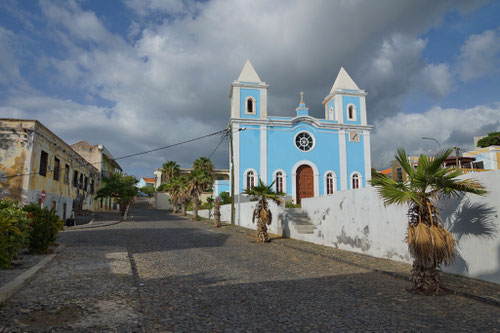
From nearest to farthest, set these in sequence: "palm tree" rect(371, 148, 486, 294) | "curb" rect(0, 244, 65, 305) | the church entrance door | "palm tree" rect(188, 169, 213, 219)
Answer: "curb" rect(0, 244, 65, 305) < "palm tree" rect(371, 148, 486, 294) < the church entrance door < "palm tree" rect(188, 169, 213, 219)

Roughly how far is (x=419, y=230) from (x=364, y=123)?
89.3 ft

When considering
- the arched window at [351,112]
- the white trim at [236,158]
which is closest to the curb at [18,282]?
the white trim at [236,158]

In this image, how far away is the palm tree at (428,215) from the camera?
557 cm

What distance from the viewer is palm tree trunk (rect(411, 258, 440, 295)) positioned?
225 inches

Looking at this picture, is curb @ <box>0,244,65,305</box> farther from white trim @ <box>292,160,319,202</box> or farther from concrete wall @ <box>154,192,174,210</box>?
concrete wall @ <box>154,192,174,210</box>

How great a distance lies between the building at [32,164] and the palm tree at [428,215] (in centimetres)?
1699

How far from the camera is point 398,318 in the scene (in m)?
4.51

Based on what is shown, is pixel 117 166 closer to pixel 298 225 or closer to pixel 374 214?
pixel 298 225

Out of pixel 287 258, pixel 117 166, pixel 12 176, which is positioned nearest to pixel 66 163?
pixel 12 176

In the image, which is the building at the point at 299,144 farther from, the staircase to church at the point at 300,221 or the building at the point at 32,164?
the building at the point at 32,164

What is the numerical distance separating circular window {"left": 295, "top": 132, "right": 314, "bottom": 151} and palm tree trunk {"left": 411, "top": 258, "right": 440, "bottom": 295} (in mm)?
24113

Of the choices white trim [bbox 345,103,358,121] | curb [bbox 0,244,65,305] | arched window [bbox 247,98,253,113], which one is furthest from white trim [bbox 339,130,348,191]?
curb [bbox 0,244,65,305]

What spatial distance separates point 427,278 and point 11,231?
8.42 meters

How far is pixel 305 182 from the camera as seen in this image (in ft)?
95.5
